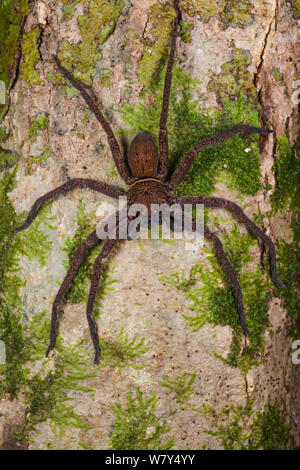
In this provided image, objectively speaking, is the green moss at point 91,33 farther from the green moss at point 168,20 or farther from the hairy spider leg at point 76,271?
the hairy spider leg at point 76,271

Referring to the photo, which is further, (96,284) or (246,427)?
(246,427)

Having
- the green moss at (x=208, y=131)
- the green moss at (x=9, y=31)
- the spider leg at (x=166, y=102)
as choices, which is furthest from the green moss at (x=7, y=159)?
the spider leg at (x=166, y=102)

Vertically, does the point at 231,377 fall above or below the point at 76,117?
below

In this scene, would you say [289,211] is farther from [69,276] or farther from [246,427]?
[69,276]

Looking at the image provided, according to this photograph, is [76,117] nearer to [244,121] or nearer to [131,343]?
[244,121]

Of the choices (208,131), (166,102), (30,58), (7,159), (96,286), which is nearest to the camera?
(96,286)

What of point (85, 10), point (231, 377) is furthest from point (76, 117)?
point (231, 377)

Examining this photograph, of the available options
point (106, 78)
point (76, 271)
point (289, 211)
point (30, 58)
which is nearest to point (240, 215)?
point (289, 211)
